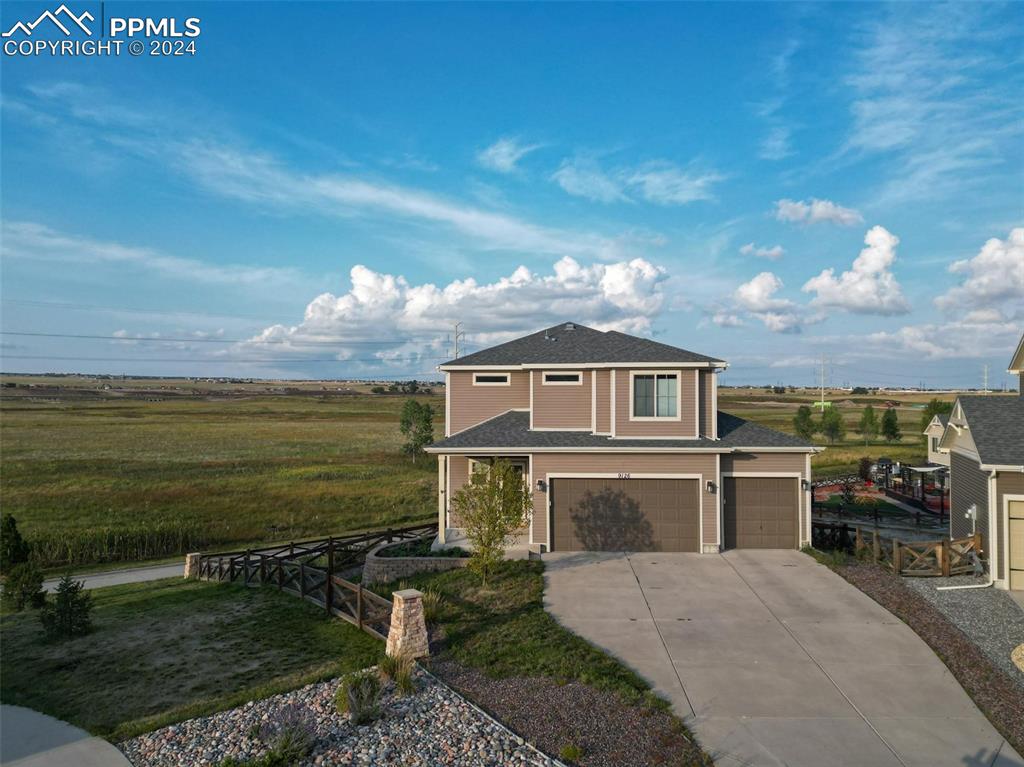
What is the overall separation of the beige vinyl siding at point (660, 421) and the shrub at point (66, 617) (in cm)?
1450

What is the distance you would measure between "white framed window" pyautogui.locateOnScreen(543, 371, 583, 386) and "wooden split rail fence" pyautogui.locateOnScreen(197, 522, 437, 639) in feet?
21.7

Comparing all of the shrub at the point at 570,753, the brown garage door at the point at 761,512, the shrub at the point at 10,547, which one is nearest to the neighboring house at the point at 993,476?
the brown garage door at the point at 761,512

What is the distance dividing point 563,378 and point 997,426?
11785mm

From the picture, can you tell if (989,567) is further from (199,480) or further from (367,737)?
(199,480)

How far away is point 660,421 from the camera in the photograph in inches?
739

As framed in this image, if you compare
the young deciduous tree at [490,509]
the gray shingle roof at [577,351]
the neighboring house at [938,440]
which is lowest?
the young deciduous tree at [490,509]

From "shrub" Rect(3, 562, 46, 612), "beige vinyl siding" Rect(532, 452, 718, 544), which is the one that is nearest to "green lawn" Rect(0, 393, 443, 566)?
"shrub" Rect(3, 562, 46, 612)

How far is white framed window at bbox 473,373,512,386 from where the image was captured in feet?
70.8

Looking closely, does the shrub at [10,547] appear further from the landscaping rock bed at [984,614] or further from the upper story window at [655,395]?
the landscaping rock bed at [984,614]

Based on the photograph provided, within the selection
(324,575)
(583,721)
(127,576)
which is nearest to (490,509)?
(324,575)

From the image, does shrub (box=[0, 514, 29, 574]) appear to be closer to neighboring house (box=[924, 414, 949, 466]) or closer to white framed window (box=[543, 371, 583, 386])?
white framed window (box=[543, 371, 583, 386])

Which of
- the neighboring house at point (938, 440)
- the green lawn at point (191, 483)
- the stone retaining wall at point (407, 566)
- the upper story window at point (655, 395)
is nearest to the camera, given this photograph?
the stone retaining wall at point (407, 566)

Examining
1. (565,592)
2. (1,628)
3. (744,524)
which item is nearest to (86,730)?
(1,628)

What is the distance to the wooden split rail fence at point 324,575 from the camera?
506 inches
